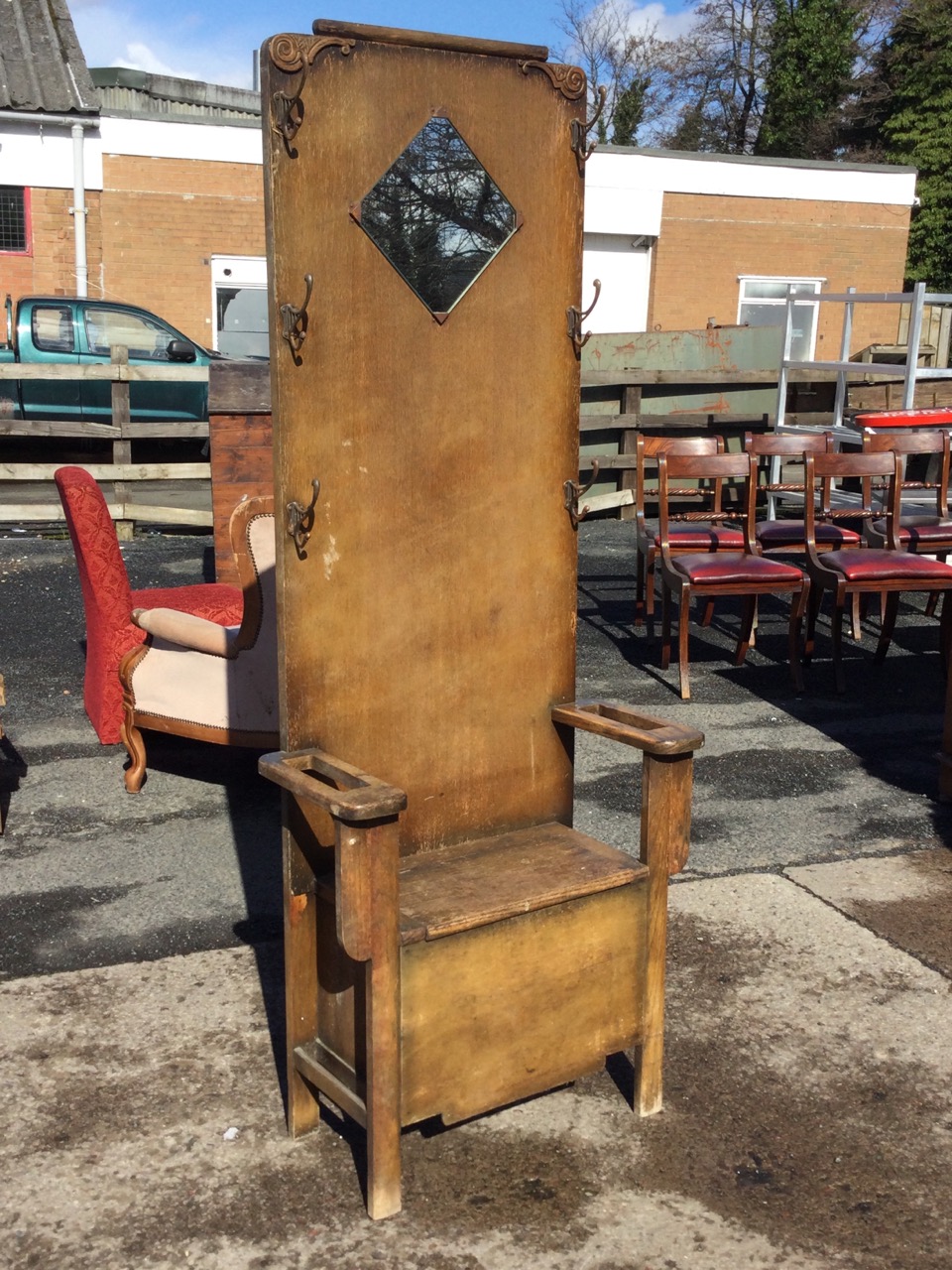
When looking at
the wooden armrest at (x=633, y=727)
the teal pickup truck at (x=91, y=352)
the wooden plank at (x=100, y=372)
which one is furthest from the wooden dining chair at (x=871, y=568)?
the teal pickup truck at (x=91, y=352)

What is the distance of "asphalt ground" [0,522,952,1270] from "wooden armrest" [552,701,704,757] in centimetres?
87

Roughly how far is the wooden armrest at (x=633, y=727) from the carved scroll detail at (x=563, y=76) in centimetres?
141

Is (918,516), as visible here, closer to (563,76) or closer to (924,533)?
(924,533)

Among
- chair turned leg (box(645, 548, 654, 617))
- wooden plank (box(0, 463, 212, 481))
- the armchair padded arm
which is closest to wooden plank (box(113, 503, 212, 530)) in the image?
wooden plank (box(0, 463, 212, 481))

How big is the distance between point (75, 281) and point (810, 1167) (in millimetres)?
17544

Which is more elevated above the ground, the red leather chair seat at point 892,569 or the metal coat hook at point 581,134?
the metal coat hook at point 581,134

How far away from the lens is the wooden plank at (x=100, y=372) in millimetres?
10891


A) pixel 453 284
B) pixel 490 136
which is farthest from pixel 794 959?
pixel 490 136

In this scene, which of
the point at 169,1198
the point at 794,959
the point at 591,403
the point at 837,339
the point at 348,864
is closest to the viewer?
the point at 348,864

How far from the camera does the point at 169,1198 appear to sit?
8.78 feet

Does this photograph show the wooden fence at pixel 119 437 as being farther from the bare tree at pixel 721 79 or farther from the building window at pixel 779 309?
the bare tree at pixel 721 79

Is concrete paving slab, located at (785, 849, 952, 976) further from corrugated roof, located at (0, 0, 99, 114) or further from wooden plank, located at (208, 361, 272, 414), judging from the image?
corrugated roof, located at (0, 0, 99, 114)

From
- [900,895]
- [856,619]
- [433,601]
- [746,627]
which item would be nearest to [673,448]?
[746,627]

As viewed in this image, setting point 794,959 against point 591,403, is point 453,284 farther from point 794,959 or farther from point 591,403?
point 591,403
